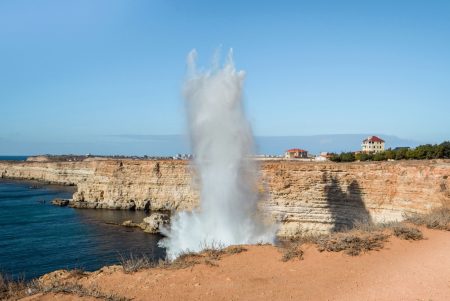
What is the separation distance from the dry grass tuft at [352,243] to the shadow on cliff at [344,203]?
1687cm

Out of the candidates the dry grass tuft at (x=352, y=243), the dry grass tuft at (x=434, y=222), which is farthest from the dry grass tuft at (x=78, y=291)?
the dry grass tuft at (x=434, y=222)

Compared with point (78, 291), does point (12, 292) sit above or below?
below

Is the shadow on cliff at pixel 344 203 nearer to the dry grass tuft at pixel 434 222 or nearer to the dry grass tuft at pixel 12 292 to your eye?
the dry grass tuft at pixel 434 222

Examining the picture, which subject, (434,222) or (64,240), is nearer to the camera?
(434,222)

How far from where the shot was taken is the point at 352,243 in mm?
11883

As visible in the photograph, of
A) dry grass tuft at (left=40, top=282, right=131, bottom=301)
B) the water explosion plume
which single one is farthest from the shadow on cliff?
dry grass tuft at (left=40, top=282, right=131, bottom=301)

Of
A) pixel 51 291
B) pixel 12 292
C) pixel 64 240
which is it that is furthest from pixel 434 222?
pixel 64 240

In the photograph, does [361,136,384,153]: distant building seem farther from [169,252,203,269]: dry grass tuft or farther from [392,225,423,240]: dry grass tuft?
[169,252,203,269]: dry grass tuft

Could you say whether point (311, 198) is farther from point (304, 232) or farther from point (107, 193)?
point (107, 193)

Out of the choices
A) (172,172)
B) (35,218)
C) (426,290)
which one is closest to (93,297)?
(426,290)

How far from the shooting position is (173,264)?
10.7 metres

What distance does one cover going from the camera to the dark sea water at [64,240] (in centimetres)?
2419

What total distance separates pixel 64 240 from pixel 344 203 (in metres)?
23.0

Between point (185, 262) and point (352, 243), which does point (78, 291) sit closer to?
point (185, 262)
